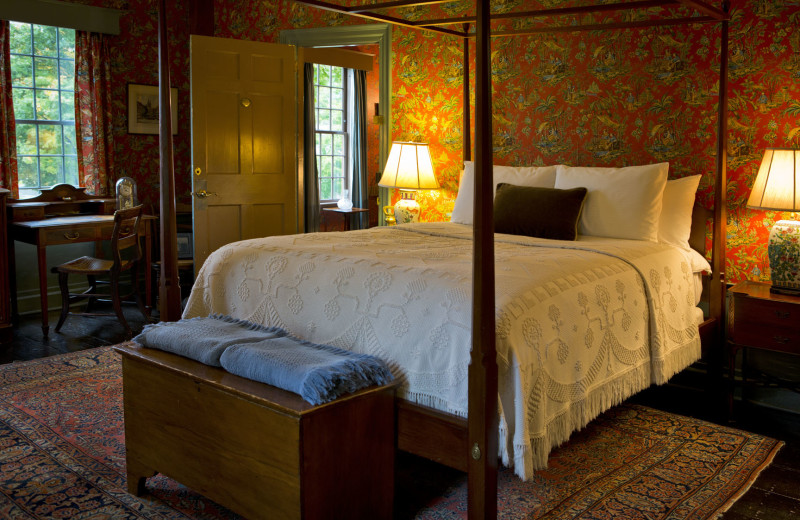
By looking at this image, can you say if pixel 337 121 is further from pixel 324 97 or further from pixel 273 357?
pixel 273 357

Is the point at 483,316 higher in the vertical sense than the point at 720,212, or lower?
lower

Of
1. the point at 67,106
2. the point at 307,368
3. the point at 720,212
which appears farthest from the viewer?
the point at 67,106

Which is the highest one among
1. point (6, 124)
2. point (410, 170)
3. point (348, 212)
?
point (6, 124)

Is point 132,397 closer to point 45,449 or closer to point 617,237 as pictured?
point 45,449

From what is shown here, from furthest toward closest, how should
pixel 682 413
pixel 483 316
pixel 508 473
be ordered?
pixel 682 413 < pixel 508 473 < pixel 483 316

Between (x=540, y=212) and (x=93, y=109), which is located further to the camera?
(x=93, y=109)

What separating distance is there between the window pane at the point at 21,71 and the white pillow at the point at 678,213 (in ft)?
15.6

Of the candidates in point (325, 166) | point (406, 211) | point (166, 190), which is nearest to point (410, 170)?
point (406, 211)

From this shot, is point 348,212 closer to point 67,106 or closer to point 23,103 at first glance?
point 67,106

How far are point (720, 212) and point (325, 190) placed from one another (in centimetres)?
460

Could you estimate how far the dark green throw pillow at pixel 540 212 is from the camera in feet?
12.5

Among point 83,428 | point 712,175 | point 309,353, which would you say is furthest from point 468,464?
point 712,175

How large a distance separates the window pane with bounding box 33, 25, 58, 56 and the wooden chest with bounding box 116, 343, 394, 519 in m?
3.86

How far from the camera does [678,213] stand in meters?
3.87
